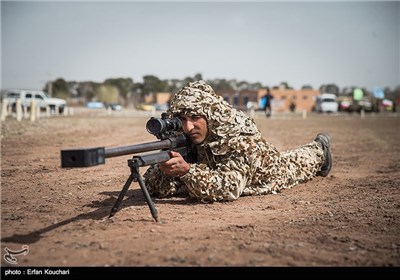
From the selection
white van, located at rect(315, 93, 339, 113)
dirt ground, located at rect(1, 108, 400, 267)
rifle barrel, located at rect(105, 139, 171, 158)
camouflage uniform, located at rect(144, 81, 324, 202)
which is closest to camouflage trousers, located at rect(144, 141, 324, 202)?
camouflage uniform, located at rect(144, 81, 324, 202)

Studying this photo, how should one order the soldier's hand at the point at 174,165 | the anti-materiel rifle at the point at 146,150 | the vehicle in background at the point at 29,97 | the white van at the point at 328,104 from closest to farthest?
the anti-materiel rifle at the point at 146,150, the soldier's hand at the point at 174,165, the vehicle in background at the point at 29,97, the white van at the point at 328,104

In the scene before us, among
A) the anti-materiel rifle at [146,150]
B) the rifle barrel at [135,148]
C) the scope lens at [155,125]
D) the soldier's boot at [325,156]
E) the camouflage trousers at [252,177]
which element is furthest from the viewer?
the soldier's boot at [325,156]

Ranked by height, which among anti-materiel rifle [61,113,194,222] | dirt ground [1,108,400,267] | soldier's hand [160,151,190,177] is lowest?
dirt ground [1,108,400,267]

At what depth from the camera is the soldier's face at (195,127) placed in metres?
4.14

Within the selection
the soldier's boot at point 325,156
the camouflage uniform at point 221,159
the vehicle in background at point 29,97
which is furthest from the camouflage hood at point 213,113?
the vehicle in background at point 29,97

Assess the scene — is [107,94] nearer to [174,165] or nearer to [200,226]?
[174,165]

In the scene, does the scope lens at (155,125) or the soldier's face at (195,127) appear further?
the soldier's face at (195,127)

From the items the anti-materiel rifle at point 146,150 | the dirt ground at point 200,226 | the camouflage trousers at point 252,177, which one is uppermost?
the anti-materiel rifle at point 146,150

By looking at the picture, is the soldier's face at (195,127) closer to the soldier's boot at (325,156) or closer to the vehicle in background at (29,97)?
the soldier's boot at (325,156)

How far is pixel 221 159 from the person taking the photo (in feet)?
14.3

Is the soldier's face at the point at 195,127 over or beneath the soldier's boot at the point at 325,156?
over

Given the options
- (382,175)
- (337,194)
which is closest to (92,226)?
(337,194)

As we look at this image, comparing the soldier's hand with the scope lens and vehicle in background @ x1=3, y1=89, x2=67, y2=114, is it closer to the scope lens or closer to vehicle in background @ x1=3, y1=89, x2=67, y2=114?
the scope lens

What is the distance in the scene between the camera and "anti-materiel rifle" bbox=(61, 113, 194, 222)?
2564 millimetres
